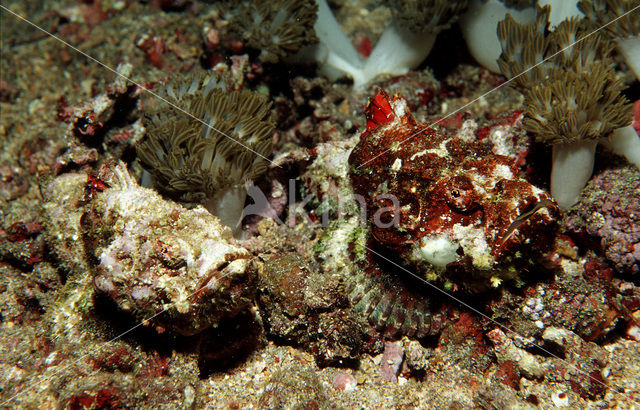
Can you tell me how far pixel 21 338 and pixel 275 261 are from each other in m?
2.01

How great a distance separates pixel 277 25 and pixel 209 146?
1.85m

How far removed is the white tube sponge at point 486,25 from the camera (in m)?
4.28

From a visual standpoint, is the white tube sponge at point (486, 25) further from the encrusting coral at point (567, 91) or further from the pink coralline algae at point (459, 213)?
the pink coralline algae at point (459, 213)

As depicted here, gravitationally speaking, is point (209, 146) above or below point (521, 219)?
below

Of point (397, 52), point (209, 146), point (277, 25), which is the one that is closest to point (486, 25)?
point (397, 52)

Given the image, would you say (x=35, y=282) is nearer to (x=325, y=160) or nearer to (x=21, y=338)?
(x=21, y=338)

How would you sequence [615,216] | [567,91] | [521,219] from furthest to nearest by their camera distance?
[615,216], [567,91], [521,219]

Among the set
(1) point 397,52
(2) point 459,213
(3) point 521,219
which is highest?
(1) point 397,52

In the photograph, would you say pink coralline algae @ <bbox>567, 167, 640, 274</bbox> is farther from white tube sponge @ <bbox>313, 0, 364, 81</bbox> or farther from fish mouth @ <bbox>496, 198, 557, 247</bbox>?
white tube sponge @ <bbox>313, 0, 364, 81</bbox>

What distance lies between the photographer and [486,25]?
14.2 ft

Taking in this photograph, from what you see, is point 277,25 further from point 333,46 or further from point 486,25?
point 486,25

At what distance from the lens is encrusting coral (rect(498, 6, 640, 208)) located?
304 centimetres

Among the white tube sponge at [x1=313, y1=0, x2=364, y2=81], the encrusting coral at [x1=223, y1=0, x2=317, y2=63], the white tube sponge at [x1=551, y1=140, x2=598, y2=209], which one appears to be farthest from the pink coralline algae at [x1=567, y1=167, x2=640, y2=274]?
the encrusting coral at [x1=223, y1=0, x2=317, y2=63]

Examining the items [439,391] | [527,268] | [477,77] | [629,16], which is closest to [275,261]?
[439,391]
